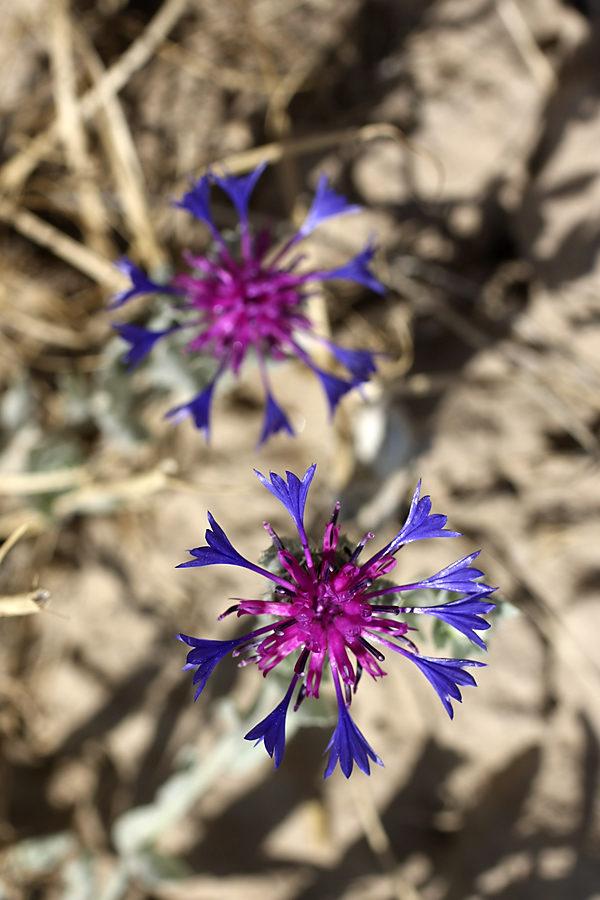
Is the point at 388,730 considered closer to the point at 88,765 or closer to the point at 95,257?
the point at 88,765

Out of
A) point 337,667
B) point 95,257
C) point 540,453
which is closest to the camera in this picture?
point 337,667

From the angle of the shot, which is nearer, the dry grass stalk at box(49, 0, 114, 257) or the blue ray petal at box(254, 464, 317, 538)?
the blue ray petal at box(254, 464, 317, 538)

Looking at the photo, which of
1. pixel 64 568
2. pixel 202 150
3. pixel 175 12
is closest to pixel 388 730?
pixel 64 568

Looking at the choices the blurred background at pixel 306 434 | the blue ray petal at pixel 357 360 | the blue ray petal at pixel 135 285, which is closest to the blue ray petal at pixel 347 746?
the blurred background at pixel 306 434

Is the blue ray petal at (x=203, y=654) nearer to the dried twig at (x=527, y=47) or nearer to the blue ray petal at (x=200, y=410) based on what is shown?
the blue ray petal at (x=200, y=410)

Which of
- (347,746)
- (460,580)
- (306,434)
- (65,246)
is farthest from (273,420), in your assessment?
(65,246)

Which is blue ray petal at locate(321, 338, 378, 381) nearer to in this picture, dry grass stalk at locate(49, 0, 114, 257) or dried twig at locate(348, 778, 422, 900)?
dry grass stalk at locate(49, 0, 114, 257)

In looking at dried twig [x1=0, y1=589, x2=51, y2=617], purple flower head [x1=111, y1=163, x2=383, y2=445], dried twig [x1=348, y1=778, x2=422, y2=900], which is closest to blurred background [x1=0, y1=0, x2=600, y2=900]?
dried twig [x1=348, y1=778, x2=422, y2=900]
